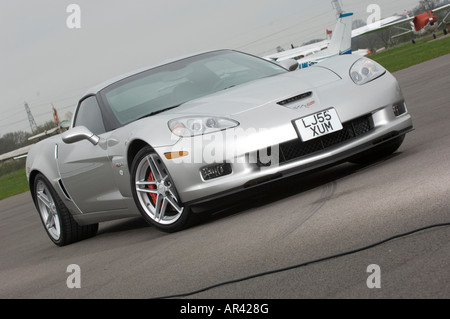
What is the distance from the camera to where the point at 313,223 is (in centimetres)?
464

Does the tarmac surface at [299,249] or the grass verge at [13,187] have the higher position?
the tarmac surface at [299,249]

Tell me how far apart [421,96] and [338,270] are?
9.77 m

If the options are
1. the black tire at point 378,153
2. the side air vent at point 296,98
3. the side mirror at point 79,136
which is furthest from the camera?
the black tire at point 378,153

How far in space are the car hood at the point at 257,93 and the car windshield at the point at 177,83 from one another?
1.02 ft

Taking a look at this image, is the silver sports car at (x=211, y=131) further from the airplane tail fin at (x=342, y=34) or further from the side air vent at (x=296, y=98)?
the airplane tail fin at (x=342, y=34)

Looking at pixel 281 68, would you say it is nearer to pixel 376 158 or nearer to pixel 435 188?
pixel 376 158

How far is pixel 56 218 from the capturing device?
7562 mm

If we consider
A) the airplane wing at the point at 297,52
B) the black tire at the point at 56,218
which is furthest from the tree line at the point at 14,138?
the black tire at the point at 56,218

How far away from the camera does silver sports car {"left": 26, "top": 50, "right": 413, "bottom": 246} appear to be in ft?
18.0

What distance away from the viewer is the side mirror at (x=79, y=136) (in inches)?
249

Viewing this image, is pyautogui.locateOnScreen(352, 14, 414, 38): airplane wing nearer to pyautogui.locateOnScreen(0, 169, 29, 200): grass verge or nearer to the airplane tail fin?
the airplane tail fin

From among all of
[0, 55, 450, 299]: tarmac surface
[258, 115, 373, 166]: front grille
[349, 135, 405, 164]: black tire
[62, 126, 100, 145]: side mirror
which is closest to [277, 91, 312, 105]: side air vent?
[258, 115, 373, 166]: front grille

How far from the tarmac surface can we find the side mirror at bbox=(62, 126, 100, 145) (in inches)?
37.1
